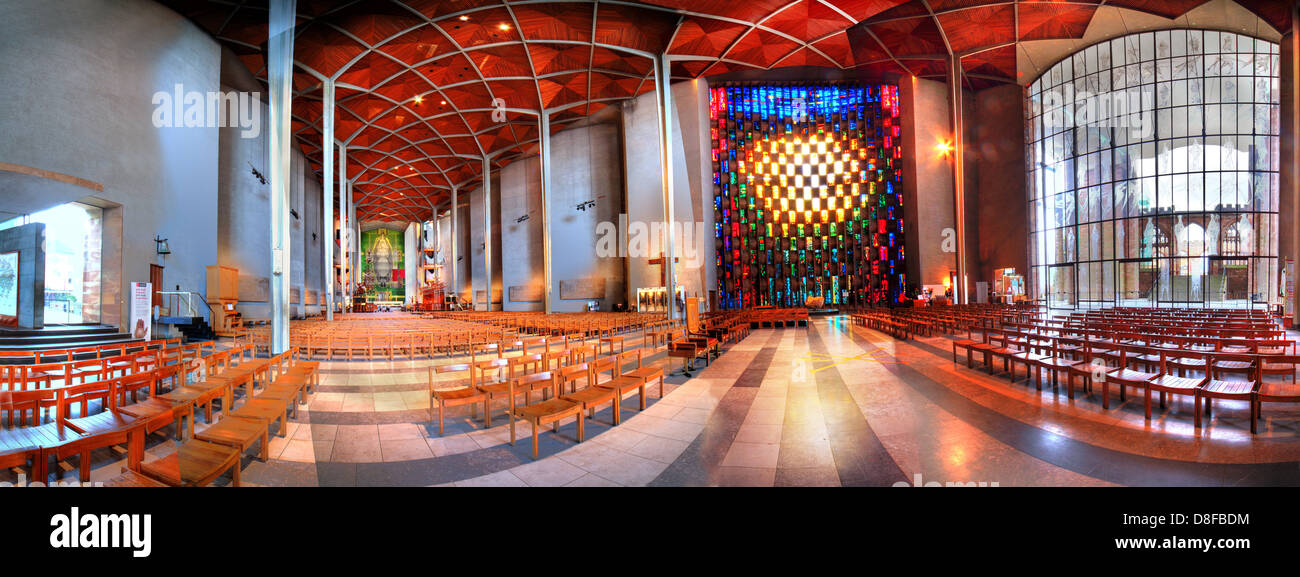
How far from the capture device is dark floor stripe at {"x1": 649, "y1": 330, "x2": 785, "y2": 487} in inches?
119

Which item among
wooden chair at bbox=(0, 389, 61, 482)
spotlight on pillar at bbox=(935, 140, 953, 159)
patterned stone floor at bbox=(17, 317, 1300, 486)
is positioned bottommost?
patterned stone floor at bbox=(17, 317, 1300, 486)

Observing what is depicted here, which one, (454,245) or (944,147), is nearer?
(944,147)

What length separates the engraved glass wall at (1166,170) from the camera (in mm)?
19391

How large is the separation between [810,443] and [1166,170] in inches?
1133

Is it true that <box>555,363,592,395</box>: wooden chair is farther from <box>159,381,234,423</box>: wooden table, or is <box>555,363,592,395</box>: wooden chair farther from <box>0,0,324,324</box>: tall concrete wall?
<box>0,0,324,324</box>: tall concrete wall

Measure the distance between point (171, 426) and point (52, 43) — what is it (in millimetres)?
13162

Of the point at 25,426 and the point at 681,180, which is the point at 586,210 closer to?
the point at 681,180

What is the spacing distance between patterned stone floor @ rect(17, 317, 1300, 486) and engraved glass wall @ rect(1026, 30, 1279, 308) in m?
23.5

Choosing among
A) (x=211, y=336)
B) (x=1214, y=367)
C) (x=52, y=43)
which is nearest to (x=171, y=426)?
(x=1214, y=367)

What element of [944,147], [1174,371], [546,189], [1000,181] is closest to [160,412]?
[1174,371]

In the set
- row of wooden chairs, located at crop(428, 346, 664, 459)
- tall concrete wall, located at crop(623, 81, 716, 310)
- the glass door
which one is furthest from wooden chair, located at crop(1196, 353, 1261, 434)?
the glass door

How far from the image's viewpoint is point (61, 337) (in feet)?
33.3

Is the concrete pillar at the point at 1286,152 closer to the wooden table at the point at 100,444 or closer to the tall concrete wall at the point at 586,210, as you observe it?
the tall concrete wall at the point at 586,210

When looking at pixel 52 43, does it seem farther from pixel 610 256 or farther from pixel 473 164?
pixel 473 164
